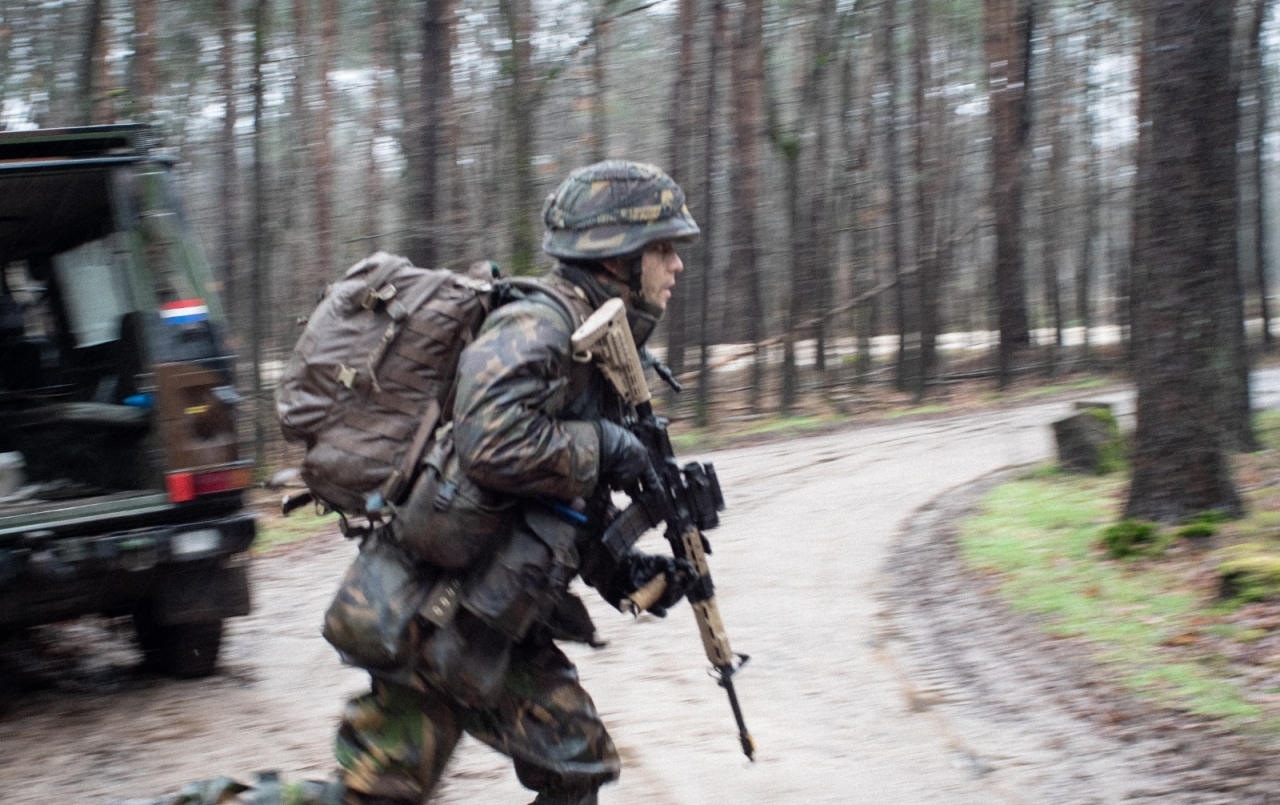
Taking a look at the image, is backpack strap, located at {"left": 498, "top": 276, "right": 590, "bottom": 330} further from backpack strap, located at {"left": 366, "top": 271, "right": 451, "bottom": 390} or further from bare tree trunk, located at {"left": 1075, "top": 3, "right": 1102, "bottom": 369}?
bare tree trunk, located at {"left": 1075, "top": 3, "right": 1102, "bottom": 369}

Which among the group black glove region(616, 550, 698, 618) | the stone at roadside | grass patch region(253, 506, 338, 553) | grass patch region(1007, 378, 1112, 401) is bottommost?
grass patch region(253, 506, 338, 553)

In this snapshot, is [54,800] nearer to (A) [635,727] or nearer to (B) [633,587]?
(A) [635,727]

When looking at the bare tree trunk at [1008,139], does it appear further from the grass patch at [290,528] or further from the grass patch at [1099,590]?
the grass patch at [290,528]

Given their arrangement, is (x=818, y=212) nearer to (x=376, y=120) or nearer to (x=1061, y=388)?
(x=1061, y=388)

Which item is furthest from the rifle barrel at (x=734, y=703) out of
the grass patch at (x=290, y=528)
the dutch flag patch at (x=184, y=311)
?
the grass patch at (x=290, y=528)

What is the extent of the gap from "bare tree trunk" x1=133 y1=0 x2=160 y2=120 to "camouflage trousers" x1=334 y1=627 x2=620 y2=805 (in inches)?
448

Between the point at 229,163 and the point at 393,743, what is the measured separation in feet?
56.5

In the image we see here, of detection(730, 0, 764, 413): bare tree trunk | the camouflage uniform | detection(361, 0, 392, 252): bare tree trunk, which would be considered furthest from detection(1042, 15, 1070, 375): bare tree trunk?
the camouflage uniform

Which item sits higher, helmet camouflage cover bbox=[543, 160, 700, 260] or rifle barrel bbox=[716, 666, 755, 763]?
helmet camouflage cover bbox=[543, 160, 700, 260]

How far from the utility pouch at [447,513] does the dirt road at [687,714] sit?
1524 millimetres

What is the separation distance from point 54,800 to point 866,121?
1991cm

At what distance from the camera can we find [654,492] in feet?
10.9

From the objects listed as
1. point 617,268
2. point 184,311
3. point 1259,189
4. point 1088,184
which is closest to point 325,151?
point 184,311

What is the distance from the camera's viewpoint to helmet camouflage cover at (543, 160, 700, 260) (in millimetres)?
3252
